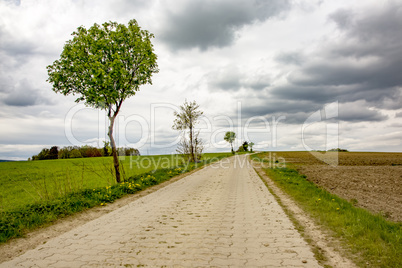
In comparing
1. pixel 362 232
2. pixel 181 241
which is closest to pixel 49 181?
pixel 181 241

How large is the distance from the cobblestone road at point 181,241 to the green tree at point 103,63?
7.03m

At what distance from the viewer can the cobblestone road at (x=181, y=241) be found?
4445mm

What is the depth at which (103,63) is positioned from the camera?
13141 mm

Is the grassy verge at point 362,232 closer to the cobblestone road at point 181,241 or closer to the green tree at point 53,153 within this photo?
the cobblestone road at point 181,241

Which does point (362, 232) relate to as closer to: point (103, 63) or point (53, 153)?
point (103, 63)

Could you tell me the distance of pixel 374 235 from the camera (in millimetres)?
5355

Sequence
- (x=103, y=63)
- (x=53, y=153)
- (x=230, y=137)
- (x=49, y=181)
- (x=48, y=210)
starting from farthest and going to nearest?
(x=230, y=137) → (x=53, y=153) → (x=49, y=181) → (x=103, y=63) → (x=48, y=210)

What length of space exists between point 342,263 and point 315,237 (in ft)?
4.34

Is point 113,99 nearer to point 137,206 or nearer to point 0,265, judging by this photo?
point 137,206

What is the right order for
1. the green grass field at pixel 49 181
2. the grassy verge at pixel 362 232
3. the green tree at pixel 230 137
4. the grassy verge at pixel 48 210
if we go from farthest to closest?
the green tree at pixel 230 137, the green grass field at pixel 49 181, the grassy verge at pixel 48 210, the grassy verge at pixel 362 232

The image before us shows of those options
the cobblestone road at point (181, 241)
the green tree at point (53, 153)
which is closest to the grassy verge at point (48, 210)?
the cobblestone road at point (181, 241)

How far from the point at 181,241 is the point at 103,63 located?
432 inches

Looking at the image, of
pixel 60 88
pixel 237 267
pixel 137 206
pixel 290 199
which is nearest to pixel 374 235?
pixel 237 267

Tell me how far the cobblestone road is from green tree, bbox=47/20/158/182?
7029 mm
